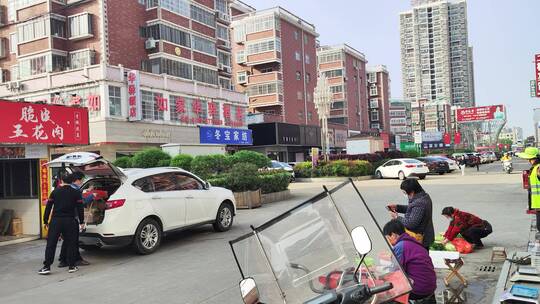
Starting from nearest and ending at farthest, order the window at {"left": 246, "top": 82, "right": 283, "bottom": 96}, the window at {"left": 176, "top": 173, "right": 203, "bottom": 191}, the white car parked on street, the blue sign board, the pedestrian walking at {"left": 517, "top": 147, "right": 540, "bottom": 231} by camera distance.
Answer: the pedestrian walking at {"left": 517, "top": 147, "right": 540, "bottom": 231}, the window at {"left": 176, "top": 173, "right": 203, "bottom": 191}, the white car parked on street, the blue sign board, the window at {"left": 246, "top": 82, "right": 283, "bottom": 96}

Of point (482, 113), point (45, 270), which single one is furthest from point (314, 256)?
point (482, 113)

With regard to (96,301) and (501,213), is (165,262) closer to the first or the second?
(96,301)

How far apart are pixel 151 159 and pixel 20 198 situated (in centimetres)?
816

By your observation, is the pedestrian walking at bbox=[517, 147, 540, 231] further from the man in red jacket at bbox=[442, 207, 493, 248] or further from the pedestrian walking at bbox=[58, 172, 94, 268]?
the pedestrian walking at bbox=[58, 172, 94, 268]

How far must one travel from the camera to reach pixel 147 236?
9062 millimetres

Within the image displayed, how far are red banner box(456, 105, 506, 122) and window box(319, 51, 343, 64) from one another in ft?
66.5

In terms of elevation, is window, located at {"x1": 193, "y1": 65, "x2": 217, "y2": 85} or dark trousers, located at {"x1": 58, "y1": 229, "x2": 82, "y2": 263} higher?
window, located at {"x1": 193, "y1": 65, "x2": 217, "y2": 85}

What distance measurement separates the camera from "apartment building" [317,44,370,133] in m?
73.6

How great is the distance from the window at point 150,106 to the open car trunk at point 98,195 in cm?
2384

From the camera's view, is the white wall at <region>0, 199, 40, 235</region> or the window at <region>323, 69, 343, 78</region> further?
the window at <region>323, 69, 343, 78</region>

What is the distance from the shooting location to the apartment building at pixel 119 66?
30.9m

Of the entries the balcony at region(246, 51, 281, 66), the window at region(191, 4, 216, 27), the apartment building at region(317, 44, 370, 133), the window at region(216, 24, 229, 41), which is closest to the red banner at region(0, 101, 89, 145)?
the window at region(191, 4, 216, 27)

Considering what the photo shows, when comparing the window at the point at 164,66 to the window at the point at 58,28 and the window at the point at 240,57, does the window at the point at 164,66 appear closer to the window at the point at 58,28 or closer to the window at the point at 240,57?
the window at the point at 58,28

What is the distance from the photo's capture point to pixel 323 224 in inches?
131
